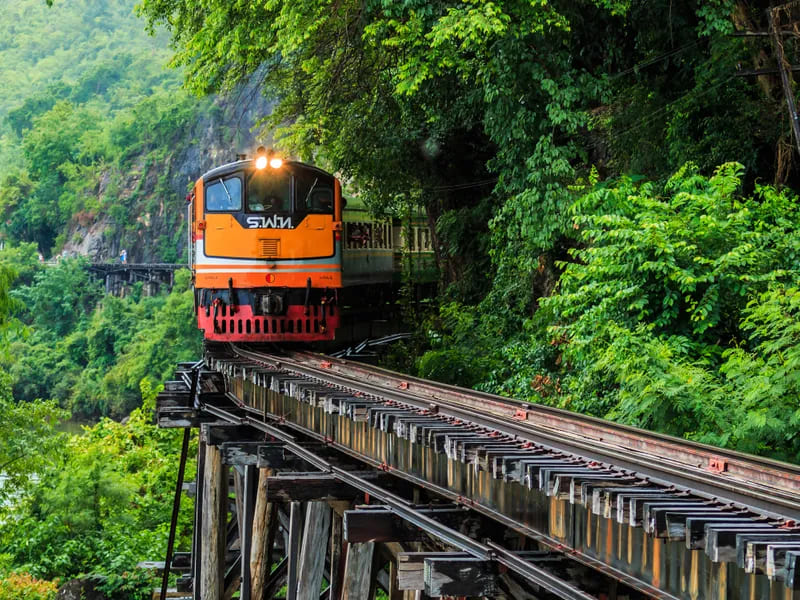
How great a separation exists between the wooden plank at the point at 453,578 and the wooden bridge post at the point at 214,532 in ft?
21.1

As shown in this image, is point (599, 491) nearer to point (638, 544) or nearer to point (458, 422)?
point (638, 544)

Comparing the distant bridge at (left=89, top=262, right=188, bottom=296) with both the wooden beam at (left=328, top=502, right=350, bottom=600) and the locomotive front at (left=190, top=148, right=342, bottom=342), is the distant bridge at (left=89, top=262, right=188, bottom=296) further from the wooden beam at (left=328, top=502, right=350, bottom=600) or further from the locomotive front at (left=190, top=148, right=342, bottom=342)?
the wooden beam at (left=328, top=502, right=350, bottom=600)

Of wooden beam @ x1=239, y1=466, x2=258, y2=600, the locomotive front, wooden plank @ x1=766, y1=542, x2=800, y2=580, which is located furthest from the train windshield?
wooden plank @ x1=766, y1=542, x2=800, y2=580

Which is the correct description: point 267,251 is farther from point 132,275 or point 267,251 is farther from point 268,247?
point 132,275

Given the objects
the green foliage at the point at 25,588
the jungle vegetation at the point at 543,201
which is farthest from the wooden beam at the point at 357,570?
the green foliage at the point at 25,588

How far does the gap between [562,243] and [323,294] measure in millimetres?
3230

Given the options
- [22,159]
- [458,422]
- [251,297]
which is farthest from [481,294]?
[22,159]

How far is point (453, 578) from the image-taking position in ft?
17.4

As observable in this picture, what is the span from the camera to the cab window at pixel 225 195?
1459 cm

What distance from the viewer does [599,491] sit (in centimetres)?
469

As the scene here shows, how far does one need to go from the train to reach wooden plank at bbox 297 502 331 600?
643cm

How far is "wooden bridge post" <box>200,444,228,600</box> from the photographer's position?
11.5 metres

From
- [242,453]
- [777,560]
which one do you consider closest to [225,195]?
[242,453]

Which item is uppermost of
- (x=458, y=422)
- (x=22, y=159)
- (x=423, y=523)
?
(x=22, y=159)
